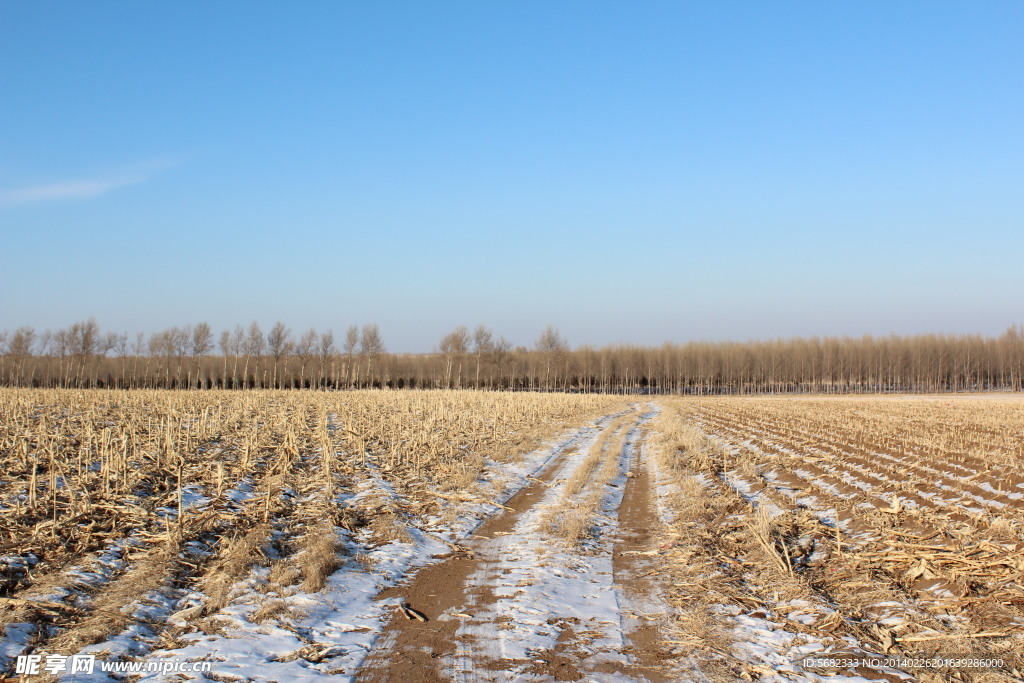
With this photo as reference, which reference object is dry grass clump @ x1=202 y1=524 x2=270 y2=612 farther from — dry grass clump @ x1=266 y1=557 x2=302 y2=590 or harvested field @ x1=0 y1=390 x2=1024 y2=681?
dry grass clump @ x1=266 y1=557 x2=302 y2=590

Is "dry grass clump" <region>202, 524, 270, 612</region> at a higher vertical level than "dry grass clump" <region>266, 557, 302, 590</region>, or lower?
higher

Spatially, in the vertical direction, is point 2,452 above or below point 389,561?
above

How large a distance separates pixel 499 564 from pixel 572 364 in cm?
8960

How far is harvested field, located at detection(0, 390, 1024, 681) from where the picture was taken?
5262 mm

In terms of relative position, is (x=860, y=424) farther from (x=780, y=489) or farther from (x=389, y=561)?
(x=389, y=561)

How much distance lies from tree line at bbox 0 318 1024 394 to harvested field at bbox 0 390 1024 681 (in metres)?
62.3

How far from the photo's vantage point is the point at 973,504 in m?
9.61

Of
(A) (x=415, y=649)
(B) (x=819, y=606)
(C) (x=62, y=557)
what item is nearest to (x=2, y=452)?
(C) (x=62, y=557)

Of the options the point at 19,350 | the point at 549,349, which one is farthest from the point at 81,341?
the point at 549,349

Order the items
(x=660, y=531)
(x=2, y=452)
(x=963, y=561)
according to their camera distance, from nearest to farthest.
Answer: (x=963, y=561) < (x=660, y=531) < (x=2, y=452)

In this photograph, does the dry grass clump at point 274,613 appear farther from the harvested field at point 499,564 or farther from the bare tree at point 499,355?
the bare tree at point 499,355

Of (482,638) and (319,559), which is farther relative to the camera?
(319,559)

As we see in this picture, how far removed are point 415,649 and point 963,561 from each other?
5895 millimetres

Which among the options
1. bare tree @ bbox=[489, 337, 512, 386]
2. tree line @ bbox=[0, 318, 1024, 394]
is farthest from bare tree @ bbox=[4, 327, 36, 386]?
bare tree @ bbox=[489, 337, 512, 386]
